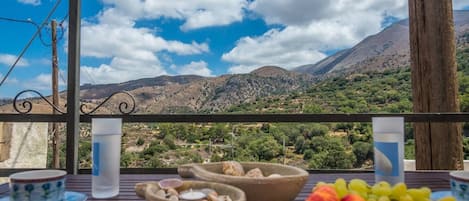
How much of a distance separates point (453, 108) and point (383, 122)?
1.84 metres

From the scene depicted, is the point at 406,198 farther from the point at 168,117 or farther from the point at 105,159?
the point at 168,117

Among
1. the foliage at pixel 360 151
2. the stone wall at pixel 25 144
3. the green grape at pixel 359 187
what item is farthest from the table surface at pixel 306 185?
the stone wall at pixel 25 144

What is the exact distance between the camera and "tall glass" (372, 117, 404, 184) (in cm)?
84

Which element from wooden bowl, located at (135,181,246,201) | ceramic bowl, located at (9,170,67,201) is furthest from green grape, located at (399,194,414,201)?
ceramic bowl, located at (9,170,67,201)

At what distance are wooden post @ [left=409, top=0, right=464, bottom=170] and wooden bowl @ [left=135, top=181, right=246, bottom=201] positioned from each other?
2.24 m

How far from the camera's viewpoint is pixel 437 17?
2316 mm

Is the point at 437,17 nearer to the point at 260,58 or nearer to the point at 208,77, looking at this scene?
the point at 208,77

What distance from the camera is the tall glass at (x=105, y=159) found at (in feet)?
2.90

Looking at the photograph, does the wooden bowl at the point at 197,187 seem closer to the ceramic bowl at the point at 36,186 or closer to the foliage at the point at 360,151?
the ceramic bowl at the point at 36,186

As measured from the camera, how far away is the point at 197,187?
0.69 metres

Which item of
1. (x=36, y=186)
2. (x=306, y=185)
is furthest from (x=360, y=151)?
(x=36, y=186)

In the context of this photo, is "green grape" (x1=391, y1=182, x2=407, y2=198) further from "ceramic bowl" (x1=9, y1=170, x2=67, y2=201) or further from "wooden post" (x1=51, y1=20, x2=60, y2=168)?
"wooden post" (x1=51, y1=20, x2=60, y2=168)

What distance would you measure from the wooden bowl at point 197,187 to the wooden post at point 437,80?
7.35ft

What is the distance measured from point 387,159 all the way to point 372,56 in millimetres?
4043
